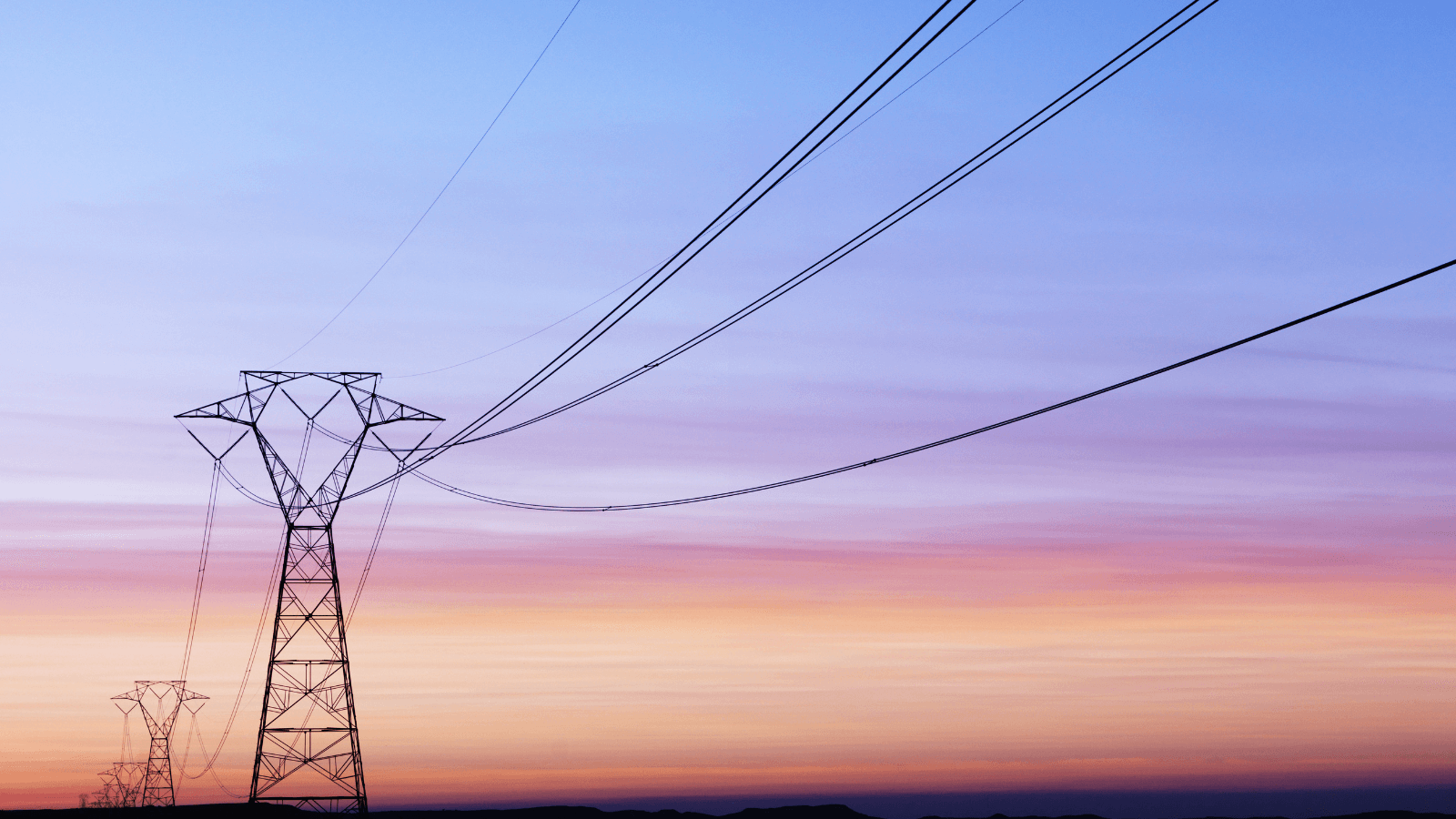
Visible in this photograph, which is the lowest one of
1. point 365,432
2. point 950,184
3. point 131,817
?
point 131,817

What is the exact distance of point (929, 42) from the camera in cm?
1872

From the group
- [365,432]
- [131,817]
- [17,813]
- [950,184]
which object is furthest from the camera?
[17,813]

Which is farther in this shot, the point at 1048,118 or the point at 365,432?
the point at 365,432

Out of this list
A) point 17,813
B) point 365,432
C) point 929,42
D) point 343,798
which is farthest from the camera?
point 17,813

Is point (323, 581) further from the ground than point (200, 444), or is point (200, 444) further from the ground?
point (200, 444)

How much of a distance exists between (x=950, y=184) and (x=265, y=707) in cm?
4341

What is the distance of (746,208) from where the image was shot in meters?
22.7

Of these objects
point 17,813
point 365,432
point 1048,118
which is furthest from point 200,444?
point 17,813

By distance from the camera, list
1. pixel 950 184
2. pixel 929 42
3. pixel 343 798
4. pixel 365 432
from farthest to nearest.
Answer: pixel 343 798 < pixel 365 432 < pixel 950 184 < pixel 929 42

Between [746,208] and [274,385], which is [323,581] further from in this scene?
[746,208]

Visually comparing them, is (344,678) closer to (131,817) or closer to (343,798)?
(343,798)

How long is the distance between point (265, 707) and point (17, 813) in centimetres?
5879

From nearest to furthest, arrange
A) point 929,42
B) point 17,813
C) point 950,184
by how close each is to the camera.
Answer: point 929,42 → point 950,184 → point 17,813

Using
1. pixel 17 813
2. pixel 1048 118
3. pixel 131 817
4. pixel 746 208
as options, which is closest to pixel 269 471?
pixel 746 208
